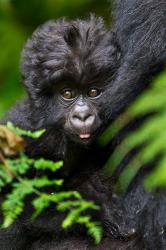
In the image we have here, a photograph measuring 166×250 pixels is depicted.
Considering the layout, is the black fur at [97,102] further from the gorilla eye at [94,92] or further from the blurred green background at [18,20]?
the blurred green background at [18,20]

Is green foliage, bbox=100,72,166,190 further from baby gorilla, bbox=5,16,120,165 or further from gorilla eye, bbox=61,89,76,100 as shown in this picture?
gorilla eye, bbox=61,89,76,100

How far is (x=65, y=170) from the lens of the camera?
4281mm

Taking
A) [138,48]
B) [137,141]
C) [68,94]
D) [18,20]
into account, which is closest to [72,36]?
[68,94]

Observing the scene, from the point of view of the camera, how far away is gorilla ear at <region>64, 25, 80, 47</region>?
14.1ft

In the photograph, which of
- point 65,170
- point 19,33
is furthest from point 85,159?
point 19,33

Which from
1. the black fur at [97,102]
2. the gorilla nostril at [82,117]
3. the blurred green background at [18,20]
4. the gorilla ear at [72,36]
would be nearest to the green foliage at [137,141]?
the black fur at [97,102]

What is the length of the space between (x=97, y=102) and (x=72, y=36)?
0.42 meters

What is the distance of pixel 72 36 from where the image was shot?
4.31 m

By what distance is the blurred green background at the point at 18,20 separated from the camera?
7199 mm

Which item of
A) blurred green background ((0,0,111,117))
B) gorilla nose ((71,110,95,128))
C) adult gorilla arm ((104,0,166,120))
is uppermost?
adult gorilla arm ((104,0,166,120))

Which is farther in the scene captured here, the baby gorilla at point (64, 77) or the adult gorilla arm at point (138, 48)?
the baby gorilla at point (64, 77)

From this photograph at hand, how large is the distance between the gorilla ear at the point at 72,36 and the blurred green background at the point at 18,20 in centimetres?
271

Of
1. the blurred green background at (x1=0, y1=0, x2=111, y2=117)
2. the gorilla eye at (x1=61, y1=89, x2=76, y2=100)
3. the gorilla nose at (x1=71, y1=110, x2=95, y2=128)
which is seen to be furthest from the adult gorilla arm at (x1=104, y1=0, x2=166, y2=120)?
the blurred green background at (x1=0, y1=0, x2=111, y2=117)

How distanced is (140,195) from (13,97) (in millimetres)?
3186
